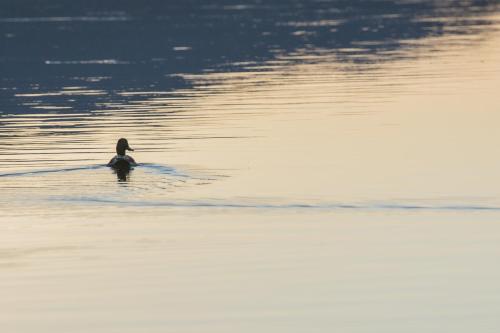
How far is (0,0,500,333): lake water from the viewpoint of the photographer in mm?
18156

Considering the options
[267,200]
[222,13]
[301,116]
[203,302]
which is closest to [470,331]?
[203,302]

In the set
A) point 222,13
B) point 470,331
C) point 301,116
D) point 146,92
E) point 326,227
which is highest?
point 222,13

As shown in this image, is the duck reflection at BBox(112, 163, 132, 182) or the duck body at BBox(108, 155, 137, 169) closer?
the duck reflection at BBox(112, 163, 132, 182)

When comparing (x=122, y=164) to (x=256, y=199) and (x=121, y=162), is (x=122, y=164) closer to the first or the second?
(x=121, y=162)

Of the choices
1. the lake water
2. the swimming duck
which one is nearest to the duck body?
the swimming duck

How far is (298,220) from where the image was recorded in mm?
23250

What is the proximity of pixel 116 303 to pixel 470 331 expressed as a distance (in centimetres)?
437

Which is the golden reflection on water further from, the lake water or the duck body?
the duck body

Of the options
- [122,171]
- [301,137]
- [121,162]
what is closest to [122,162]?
[121,162]

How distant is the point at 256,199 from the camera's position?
25031 millimetres

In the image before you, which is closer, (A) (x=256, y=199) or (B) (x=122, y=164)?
(A) (x=256, y=199)

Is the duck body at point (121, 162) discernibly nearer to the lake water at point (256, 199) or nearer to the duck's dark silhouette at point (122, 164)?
the duck's dark silhouette at point (122, 164)

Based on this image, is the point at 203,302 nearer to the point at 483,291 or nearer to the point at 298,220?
the point at 483,291

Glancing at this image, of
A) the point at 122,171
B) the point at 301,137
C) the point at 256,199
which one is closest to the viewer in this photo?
the point at 256,199
